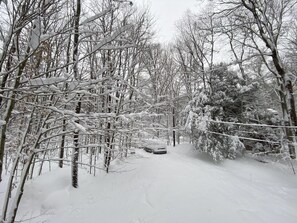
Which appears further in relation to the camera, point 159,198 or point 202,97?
point 202,97

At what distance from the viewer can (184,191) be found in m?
4.59

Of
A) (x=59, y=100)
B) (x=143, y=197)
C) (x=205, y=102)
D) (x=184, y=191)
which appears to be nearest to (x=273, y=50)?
(x=205, y=102)

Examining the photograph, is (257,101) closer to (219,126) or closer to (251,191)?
(219,126)

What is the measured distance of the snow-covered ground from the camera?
362 centimetres

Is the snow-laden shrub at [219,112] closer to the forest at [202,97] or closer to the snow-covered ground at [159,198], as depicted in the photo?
the forest at [202,97]

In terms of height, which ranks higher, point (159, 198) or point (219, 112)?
point (219, 112)

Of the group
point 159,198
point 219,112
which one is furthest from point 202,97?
point 159,198

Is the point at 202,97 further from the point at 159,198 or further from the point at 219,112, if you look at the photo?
the point at 159,198

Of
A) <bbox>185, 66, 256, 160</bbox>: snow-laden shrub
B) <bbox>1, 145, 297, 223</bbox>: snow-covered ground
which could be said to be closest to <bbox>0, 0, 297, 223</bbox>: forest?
<bbox>185, 66, 256, 160</bbox>: snow-laden shrub

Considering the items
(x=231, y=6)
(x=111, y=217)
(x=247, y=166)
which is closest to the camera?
(x=111, y=217)

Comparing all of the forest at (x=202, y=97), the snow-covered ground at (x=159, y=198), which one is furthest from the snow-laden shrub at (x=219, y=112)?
the snow-covered ground at (x=159, y=198)

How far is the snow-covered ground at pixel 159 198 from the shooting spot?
3.62 meters

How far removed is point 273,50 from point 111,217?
6.58 metres

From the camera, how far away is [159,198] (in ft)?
14.7
